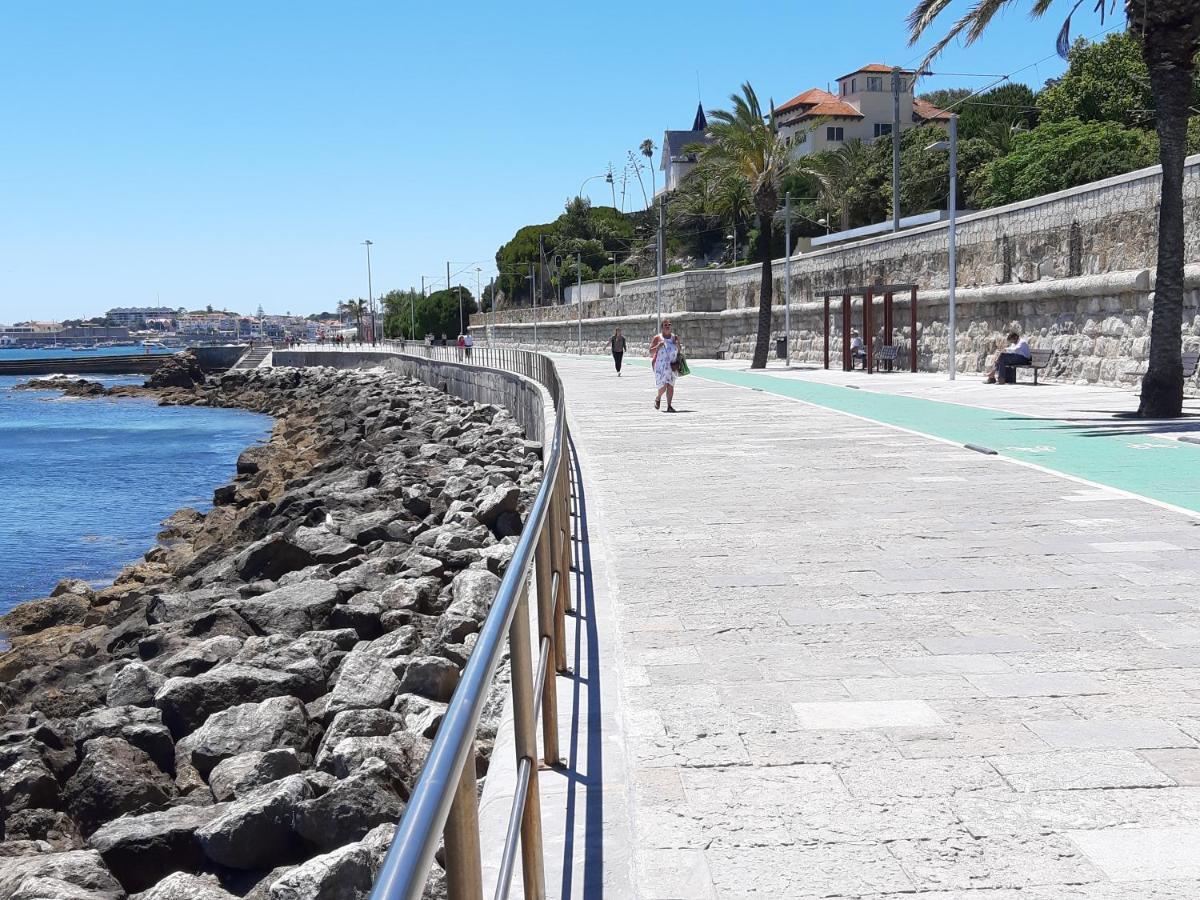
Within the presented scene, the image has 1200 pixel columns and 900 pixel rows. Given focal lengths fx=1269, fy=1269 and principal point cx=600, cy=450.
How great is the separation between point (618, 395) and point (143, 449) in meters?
23.4

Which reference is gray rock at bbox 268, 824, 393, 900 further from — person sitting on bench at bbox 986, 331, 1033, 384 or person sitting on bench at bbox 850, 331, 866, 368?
person sitting on bench at bbox 850, 331, 866, 368

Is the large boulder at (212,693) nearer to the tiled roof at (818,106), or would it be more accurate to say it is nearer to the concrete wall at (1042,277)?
the concrete wall at (1042,277)

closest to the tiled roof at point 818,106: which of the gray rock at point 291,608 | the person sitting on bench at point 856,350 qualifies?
the person sitting on bench at point 856,350

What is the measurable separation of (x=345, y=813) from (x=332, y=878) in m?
0.81

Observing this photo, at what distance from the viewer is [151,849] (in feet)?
17.7

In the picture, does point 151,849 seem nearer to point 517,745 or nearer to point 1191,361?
point 517,745

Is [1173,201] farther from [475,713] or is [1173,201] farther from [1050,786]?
[475,713]

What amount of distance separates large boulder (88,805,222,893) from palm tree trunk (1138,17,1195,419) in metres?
14.5

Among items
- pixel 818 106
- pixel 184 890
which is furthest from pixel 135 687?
pixel 818 106

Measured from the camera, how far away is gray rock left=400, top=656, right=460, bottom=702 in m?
7.04

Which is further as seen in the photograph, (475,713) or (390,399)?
(390,399)

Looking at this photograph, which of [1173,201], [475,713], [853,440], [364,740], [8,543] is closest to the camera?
[475,713]

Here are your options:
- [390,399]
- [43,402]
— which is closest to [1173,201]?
[390,399]

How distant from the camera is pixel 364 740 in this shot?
5895 millimetres
